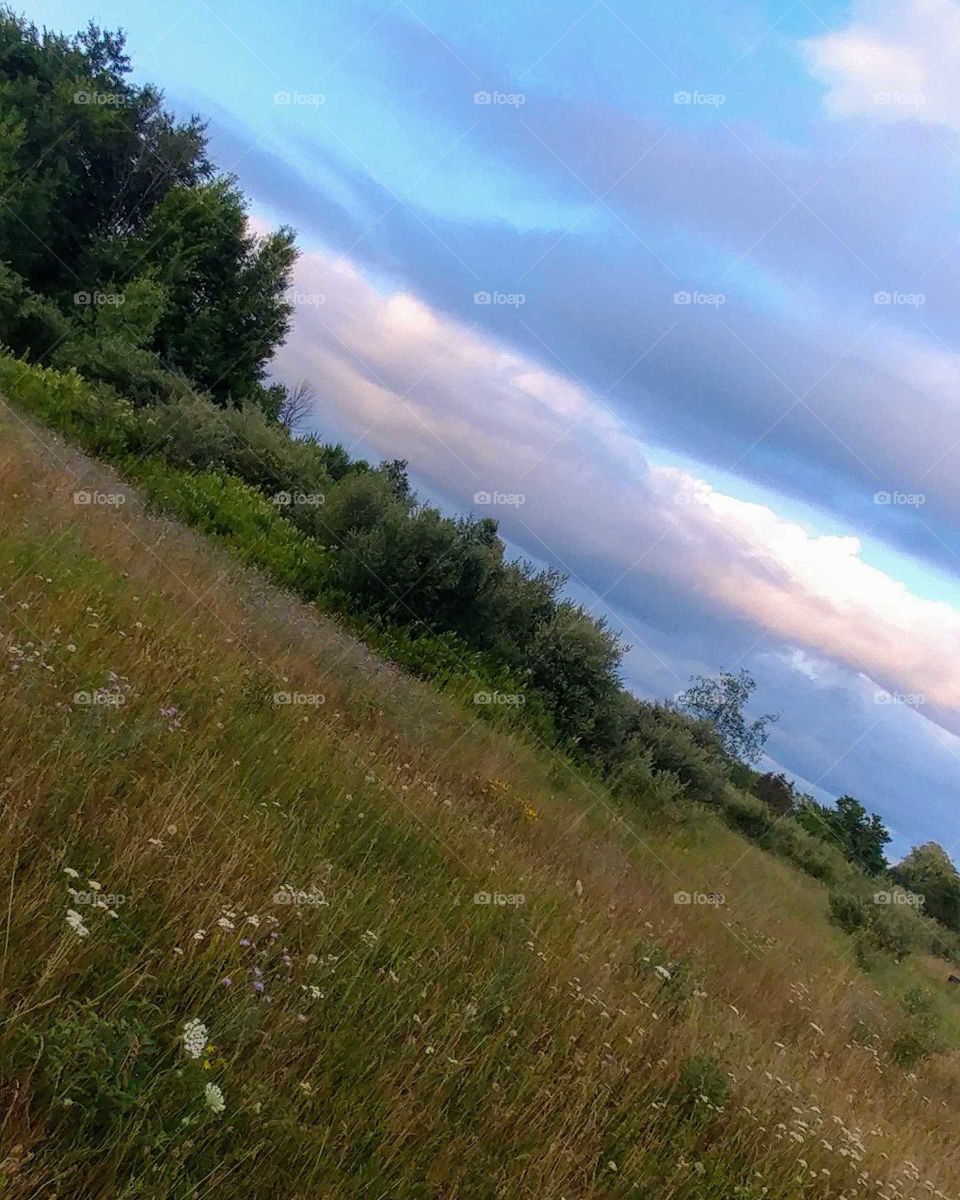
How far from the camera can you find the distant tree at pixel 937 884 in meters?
34.8

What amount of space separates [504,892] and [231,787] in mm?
1797

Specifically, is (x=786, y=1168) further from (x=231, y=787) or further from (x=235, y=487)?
(x=235, y=487)

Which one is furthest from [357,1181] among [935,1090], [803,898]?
[803,898]
